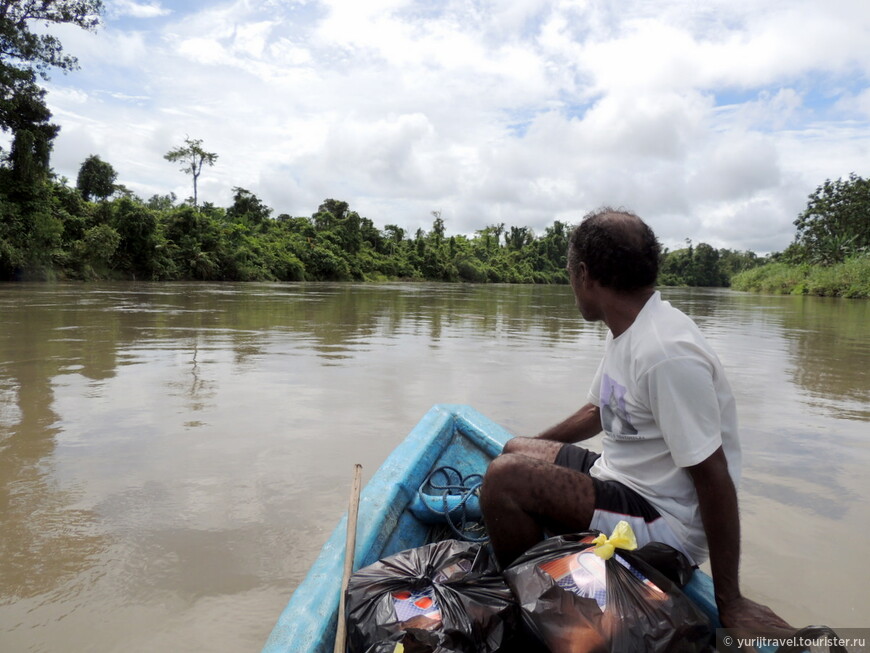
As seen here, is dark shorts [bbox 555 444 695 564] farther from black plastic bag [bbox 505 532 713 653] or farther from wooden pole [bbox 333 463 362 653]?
wooden pole [bbox 333 463 362 653]

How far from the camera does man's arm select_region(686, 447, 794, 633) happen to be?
53.7 inches

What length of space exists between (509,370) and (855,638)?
14.7 feet

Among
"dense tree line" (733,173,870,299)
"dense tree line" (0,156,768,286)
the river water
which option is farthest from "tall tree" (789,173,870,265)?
the river water

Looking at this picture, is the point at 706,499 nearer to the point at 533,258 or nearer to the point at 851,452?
the point at 851,452

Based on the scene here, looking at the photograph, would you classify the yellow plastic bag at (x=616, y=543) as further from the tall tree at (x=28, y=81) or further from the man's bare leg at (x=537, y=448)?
the tall tree at (x=28, y=81)

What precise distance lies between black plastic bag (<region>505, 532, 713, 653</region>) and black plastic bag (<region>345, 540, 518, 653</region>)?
8 cm

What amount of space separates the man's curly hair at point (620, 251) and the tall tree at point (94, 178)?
35755 millimetres

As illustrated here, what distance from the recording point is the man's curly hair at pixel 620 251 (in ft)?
5.09

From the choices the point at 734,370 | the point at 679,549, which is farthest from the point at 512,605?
the point at 734,370

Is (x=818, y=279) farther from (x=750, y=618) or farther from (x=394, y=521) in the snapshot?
(x=750, y=618)

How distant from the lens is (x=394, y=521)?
207 cm

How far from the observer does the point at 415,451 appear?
2.49 m

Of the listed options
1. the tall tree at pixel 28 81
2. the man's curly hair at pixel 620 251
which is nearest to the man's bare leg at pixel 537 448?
A: the man's curly hair at pixel 620 251

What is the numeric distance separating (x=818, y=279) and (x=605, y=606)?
37.0 m
